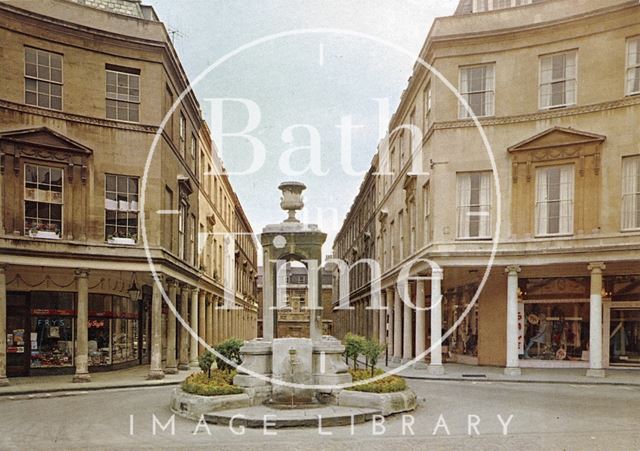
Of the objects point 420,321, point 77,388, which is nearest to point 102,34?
point 77,388

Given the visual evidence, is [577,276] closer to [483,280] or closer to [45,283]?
[483,280]

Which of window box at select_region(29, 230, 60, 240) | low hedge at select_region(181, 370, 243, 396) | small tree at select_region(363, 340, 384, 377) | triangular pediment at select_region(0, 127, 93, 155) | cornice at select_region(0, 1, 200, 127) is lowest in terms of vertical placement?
low hedge at select_region(181, 370, 243, 396)

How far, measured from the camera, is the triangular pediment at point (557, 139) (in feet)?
73.6

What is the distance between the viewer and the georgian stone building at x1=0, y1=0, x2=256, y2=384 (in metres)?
20.6

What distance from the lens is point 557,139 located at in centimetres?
2306

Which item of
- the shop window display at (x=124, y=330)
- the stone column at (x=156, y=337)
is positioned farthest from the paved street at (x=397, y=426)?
the shop window display at (x=124, y=330)

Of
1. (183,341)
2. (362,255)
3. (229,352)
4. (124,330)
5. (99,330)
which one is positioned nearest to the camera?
(229,352)

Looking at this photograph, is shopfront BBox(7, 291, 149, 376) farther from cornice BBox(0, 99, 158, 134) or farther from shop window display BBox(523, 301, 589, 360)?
shop window display BBox(523, 301, 589, 360)

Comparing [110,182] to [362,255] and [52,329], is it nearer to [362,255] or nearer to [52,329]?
[52,329]

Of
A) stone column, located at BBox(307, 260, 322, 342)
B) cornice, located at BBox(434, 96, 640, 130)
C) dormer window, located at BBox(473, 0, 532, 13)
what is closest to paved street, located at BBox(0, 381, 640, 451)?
stone column, located at BBox(307, 260, 322, 342)

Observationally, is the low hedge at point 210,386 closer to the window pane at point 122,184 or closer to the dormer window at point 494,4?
the window pane at point 122,184

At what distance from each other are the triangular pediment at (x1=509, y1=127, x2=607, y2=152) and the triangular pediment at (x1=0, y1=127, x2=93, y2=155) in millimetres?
17333

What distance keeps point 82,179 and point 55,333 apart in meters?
7.32

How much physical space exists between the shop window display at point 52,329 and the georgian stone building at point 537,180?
51.3 ft
